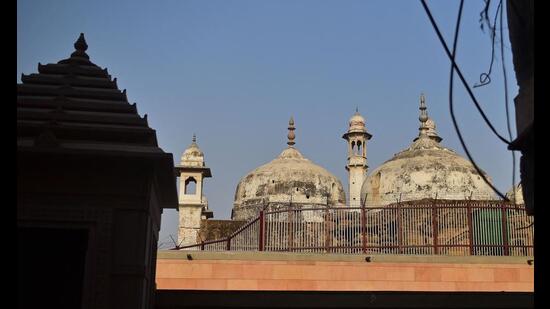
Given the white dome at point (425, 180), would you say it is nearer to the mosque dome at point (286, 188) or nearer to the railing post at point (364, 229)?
the mosque dome at point (286, 188)

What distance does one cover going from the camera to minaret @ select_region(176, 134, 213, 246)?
29.4 meters

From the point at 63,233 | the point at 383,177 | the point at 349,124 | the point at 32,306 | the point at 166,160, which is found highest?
the point at 349,124

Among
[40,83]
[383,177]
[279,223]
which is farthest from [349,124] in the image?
[40,83]

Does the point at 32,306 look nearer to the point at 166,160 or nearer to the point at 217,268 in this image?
the point at 166,160

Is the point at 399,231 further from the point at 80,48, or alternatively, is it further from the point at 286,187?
the point at 286,187

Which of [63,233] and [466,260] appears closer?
[63,233]

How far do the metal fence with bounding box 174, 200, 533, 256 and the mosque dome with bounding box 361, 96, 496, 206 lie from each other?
10.3 meters

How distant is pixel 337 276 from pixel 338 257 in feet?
1.06

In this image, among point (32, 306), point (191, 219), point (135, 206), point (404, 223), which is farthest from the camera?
point (191, 219)

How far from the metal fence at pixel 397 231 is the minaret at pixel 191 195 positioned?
14.0 metres

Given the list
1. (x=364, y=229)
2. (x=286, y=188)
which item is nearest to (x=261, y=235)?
(x=364, y=229)

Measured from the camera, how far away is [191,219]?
98.3 feet

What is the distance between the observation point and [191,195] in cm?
3031

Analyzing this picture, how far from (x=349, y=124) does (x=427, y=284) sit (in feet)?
75.0
